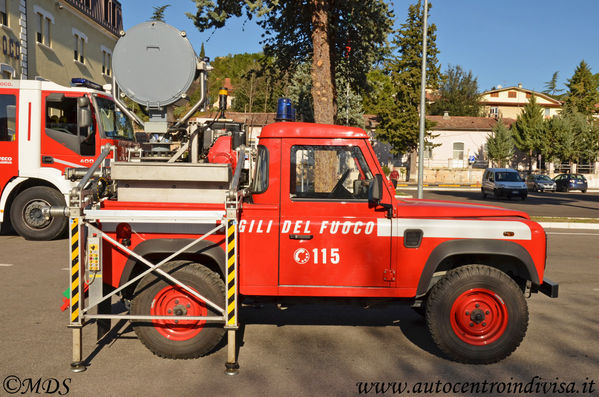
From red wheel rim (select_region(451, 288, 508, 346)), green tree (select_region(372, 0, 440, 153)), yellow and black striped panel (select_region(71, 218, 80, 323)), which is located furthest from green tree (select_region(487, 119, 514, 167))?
yellow and black striped panel (select_region(71, 218, 80, 323))

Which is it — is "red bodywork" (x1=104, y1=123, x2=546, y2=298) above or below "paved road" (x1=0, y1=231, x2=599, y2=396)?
above

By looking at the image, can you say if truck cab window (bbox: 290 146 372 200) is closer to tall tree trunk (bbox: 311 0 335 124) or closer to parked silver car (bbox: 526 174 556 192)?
tall tree trunk (bbox: 311 0 335 124)

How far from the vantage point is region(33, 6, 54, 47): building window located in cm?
2294

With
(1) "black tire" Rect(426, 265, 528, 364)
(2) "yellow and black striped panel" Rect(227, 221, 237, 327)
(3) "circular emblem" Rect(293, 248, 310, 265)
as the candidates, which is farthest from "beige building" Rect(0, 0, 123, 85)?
(1) "black tire" Rect(426, 265, 528, 364)

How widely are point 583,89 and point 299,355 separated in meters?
66.8

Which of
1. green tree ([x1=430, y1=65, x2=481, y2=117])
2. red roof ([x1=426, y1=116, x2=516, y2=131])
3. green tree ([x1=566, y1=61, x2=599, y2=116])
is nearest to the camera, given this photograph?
red roof ([x1=426, y1=116, x2=516, y2=131])

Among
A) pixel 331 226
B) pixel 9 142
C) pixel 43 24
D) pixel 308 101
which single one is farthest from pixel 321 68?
pixel 308 101

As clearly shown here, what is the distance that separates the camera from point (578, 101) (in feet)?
197

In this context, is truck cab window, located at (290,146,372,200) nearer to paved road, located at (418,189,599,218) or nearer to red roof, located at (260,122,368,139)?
red roof, located at (260,122,368,139)

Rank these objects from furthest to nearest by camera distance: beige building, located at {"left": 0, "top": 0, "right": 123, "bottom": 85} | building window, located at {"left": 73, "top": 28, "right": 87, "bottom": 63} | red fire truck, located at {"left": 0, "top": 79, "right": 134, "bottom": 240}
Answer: building window, located at {"left": 73, "top": 28, "right": 87, "bottom": 63} → beige building, located at {"left": 0, "top": 0, "right": 123, "bottom": 85} → red fire truck, located at {"left": 0, "top": 79, "right": 134, "bottom": 240}

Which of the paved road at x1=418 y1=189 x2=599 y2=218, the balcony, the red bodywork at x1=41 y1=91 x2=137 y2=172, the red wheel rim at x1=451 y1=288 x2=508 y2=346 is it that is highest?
the balcony

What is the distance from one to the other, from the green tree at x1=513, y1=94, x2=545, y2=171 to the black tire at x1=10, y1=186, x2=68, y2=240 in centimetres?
4780

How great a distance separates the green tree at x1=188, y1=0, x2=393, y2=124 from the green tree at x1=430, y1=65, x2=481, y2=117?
60.6 metres

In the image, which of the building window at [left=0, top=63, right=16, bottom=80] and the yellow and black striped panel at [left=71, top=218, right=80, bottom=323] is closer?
the yellow and black striped panel at [left=71, top=218, right=80, bottom=323]
